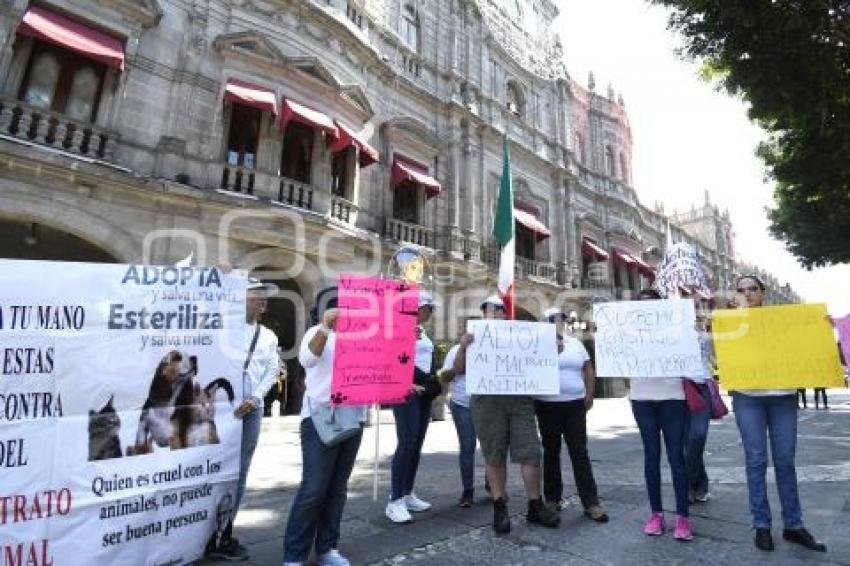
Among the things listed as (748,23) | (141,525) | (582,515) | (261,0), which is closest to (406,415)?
(582,515)

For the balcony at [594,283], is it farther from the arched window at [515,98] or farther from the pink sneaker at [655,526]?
the pink sneaker at [655,526]

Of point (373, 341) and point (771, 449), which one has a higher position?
point (373, 341)

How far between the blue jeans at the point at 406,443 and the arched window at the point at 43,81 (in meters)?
9.06

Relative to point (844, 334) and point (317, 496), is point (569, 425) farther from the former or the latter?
point (317, 496)

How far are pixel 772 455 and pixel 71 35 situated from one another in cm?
1172

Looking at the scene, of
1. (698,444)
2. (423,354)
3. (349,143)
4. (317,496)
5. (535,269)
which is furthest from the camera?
(535,269)

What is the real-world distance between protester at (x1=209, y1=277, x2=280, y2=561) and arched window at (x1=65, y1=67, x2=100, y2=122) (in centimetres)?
837

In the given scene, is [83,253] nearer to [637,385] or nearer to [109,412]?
[109,412]

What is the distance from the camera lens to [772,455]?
12.0ft

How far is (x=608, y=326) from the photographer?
446cm

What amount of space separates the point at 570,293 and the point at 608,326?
15.9 meters

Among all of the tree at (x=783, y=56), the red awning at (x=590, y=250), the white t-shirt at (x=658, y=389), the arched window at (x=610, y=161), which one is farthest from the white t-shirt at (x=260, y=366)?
the arched window at (x=610, y=161)

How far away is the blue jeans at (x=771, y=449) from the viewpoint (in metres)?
3.55

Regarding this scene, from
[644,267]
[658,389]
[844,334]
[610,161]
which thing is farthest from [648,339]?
[610,161]
